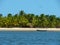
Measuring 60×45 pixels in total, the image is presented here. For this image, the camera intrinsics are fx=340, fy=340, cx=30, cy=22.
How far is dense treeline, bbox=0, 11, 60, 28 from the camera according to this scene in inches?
6808

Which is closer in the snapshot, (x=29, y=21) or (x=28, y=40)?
(x=28, y=40)

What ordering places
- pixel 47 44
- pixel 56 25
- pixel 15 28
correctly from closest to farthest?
pixel 47 44 → pixel 15 28 → pixel 56 25

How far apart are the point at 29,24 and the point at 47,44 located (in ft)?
403

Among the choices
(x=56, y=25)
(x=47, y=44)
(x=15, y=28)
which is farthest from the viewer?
(x=56, y=25)

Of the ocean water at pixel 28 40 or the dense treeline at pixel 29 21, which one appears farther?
the dense treeline at pixel 29 21

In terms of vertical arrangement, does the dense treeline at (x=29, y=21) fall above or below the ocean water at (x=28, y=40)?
above

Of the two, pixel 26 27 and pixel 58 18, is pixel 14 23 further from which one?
pixel 58 18

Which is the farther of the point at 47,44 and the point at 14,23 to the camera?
the point at 14,23

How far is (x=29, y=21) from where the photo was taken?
594 ft

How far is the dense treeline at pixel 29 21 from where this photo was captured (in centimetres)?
17291

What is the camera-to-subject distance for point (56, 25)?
178625 millimetres

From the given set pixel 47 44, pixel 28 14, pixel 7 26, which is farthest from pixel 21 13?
pixel 47 44

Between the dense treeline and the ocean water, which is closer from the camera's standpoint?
the ocean water

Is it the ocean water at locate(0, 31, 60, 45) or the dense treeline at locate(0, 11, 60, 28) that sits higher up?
the dense treeline at locate(0, 11, 60, 28)
